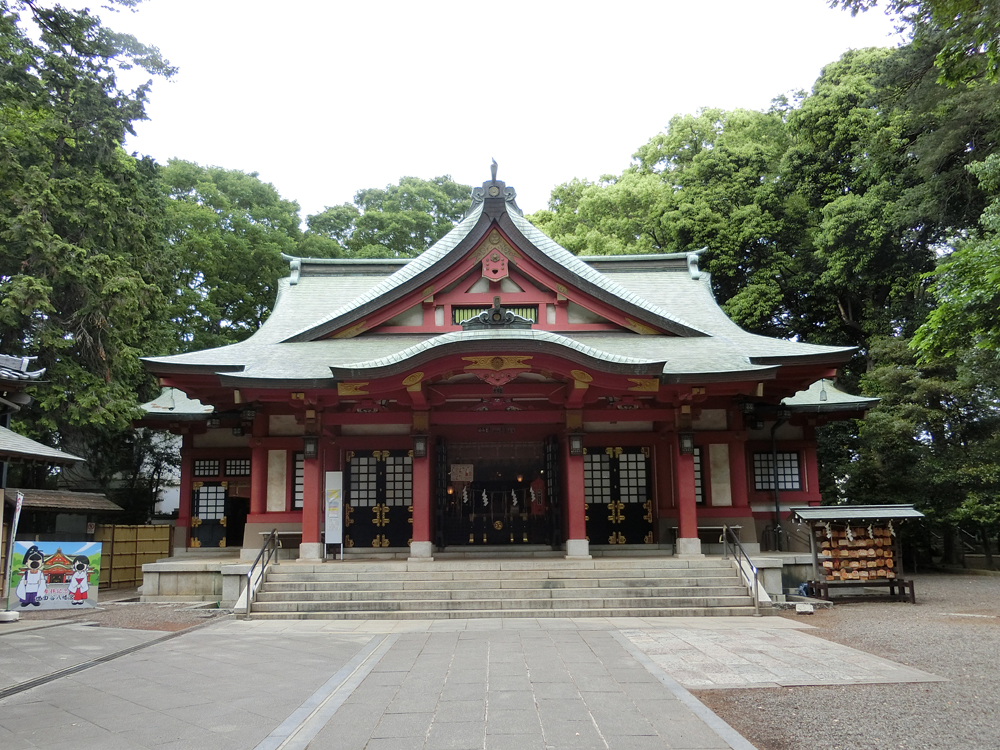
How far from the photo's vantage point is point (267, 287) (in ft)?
102

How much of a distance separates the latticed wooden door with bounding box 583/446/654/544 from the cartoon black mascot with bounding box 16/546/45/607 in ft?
34.5

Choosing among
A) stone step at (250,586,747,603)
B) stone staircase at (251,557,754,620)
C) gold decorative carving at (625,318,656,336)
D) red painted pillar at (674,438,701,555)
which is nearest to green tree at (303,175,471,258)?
gold decorative carving at (625,318,656,336)

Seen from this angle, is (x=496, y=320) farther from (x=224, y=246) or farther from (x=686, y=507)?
(x=224, y=246)

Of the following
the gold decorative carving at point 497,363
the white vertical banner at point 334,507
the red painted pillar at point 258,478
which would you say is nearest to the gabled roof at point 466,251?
the red painted pillar at point 258,478

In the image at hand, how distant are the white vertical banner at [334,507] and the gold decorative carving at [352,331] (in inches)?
132

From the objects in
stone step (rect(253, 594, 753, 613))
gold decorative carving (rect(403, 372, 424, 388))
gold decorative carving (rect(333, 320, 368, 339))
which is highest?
gold decorative carving (rect(333, 320, 368, 339))

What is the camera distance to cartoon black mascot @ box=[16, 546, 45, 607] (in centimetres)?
1223

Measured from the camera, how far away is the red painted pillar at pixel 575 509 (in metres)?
13.9

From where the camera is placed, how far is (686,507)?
14.1 metres

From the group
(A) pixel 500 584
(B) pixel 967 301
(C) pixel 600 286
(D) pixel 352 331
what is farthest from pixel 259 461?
(B) pixel 967 301

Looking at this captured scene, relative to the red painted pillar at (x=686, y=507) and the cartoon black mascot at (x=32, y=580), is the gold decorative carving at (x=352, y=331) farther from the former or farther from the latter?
the red painted pillar at (x=686, y=507)

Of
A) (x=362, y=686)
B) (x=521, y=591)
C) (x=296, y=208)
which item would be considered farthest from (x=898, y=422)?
(x=296, y=208)

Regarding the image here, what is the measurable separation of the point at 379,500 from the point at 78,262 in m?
9.60

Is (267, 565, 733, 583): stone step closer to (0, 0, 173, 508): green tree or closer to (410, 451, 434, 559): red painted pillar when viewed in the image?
(410, 451, 434, 559): red painted pillar
